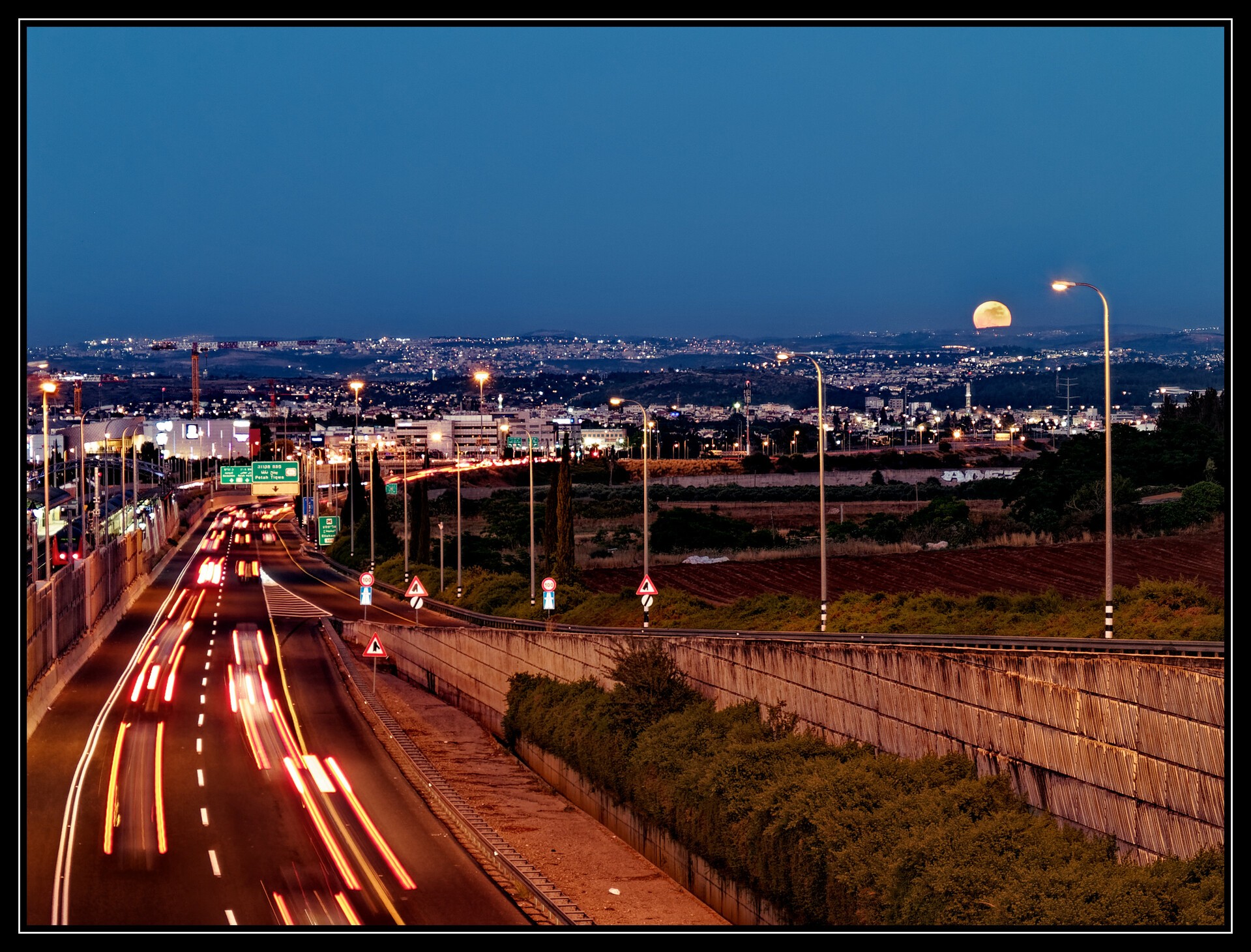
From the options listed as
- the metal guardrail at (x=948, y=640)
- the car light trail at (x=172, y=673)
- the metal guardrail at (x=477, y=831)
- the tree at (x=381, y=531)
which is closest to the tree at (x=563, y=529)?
the metal guardrail at (x=948, y=640)

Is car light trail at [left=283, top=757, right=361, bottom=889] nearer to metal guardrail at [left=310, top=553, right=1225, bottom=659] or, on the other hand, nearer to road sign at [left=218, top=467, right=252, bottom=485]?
metal guardrail at [left=310, top=553, right=1225, bottom=659]

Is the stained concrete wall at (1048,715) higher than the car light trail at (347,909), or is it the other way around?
the stained concrete wall at (1048,715)

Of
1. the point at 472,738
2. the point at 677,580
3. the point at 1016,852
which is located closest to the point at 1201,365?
the point at 677,580

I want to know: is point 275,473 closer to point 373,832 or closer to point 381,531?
point 381,531

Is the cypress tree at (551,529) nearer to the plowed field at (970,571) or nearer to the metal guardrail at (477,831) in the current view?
the plowed field at (970,571)

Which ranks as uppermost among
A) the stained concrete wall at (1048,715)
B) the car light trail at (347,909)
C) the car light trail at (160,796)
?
the stained concrete wall at (1048,715)
